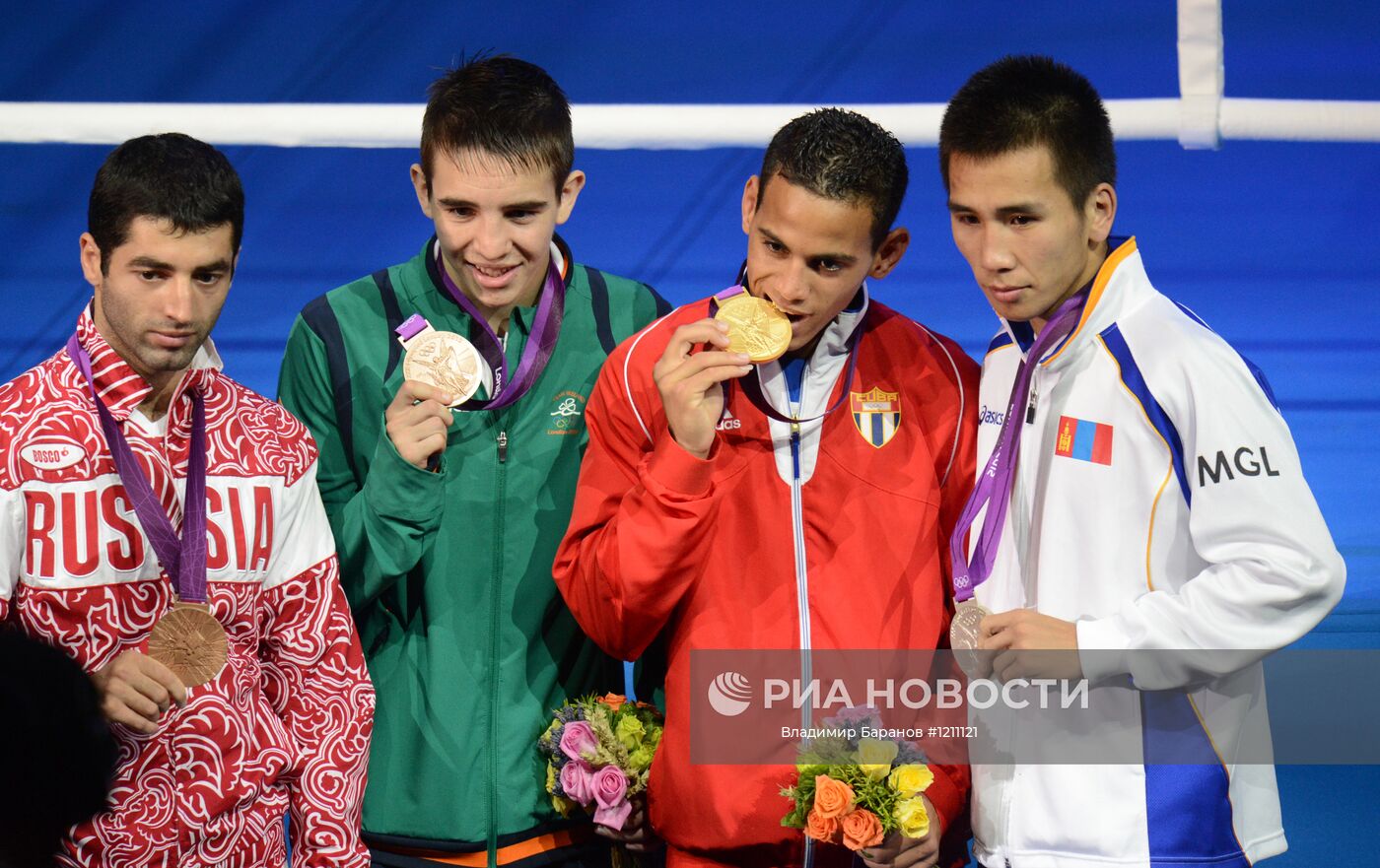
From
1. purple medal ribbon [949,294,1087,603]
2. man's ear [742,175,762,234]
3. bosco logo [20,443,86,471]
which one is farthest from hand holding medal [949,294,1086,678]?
bosco logo [20,443,86,471]

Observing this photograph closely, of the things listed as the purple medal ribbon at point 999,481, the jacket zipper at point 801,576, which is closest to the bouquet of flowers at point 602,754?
the jacket zipper at point 801,576

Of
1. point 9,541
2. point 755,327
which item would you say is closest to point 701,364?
point 755,327

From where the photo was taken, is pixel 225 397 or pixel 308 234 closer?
pixel 225 397

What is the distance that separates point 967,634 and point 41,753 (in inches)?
64.6

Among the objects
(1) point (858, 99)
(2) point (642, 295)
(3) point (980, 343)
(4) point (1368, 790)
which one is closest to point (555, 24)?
(1) point (858, 99)

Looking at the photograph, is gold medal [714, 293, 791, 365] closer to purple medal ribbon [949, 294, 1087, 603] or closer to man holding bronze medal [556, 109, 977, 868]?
man holding bronze medal [556, 109, 977, 868]

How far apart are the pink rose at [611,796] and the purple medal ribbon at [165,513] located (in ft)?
2.72

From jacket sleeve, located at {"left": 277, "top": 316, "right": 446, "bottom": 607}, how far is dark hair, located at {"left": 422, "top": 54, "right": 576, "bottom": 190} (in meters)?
0.50

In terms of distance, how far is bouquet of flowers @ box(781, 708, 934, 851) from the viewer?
2619 mm

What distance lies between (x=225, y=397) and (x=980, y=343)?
438cm

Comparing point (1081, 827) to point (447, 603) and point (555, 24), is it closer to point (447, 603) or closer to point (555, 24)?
point (447, 603)

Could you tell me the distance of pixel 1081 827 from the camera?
8.83 feet

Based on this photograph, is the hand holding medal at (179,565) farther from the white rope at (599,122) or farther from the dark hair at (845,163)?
the white rope at (599,122)

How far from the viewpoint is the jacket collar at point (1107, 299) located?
109 inches
